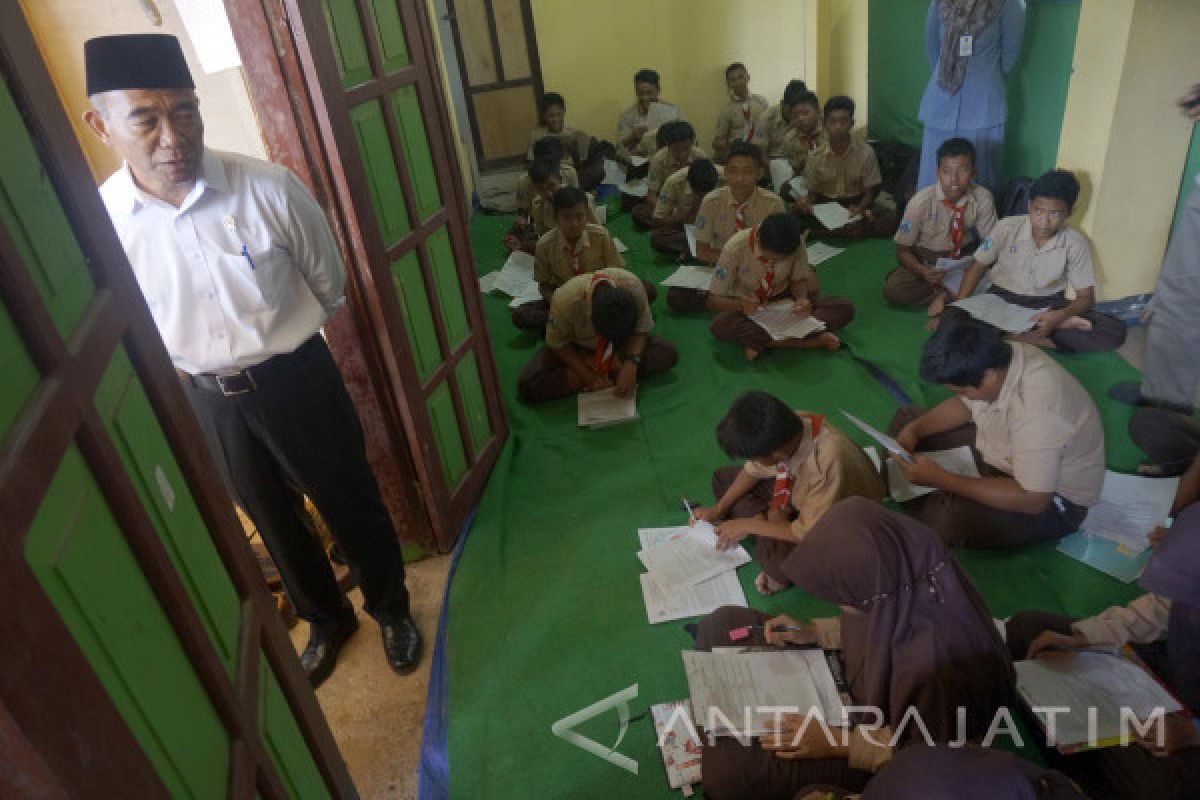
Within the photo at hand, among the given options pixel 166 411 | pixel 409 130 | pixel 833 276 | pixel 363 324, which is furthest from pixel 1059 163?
pixel 166 411

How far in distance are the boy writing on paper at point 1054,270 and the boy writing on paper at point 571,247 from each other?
6.65 feet

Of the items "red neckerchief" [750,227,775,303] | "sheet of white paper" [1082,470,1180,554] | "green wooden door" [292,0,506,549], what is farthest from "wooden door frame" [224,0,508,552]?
"sheet of white paper" [1082,470,1180,554]

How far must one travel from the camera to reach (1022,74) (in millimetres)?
4703

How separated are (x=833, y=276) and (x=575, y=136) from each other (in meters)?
3.33

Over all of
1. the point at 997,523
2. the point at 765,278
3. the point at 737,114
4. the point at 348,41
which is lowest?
the point at 997,523

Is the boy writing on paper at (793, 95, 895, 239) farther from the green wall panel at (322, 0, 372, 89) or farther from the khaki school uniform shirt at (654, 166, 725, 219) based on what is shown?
the green wall panel at (322, 0, 372, 89)

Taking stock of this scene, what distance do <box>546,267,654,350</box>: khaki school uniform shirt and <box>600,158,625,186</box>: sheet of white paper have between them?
10.9 ft

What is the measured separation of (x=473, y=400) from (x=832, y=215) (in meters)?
3.26

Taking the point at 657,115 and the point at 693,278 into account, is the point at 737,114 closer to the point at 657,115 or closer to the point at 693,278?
the point at 657,115

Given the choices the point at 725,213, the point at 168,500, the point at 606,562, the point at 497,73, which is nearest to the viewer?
the point at 168,500

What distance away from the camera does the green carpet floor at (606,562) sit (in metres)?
2.30

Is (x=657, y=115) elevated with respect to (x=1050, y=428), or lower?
elevated

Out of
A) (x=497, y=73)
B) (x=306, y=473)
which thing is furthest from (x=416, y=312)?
(x=497, y=73)

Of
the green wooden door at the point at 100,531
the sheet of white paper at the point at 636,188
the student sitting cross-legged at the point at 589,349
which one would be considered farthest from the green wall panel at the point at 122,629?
the sheet of white paper at the point at 636,188
